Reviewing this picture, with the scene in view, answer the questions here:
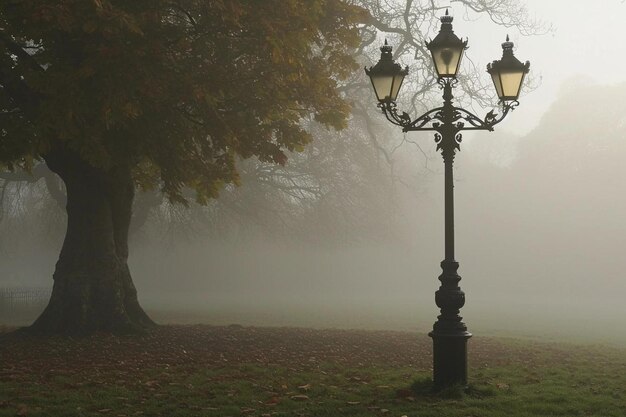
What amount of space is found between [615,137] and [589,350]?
4745cm

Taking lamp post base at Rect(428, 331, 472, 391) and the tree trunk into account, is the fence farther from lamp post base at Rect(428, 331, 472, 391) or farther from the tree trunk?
lamp post base at Rect(428, 331, 472, 391)

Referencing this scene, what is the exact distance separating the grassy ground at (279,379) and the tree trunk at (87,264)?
93cm

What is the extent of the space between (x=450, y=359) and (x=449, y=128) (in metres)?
2.90

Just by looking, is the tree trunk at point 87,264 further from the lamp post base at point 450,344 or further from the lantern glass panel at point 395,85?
the lamp post base at point 450,344

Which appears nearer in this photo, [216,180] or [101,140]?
[101,140]

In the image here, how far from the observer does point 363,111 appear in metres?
32.2

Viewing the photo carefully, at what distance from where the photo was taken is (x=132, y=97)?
1373cm

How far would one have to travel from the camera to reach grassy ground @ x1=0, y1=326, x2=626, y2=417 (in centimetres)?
929

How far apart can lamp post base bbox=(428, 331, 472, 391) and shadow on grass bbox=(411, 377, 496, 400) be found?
0.31ft

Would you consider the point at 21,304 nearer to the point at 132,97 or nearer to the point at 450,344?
the point at 132,97

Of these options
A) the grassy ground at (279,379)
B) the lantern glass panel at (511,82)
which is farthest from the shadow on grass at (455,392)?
the lantern glass panel at (511,82)

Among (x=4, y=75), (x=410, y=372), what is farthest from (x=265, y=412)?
(x=4, y=75)

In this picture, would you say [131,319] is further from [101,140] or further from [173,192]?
[101,140]

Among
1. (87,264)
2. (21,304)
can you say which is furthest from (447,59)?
(21,304)
